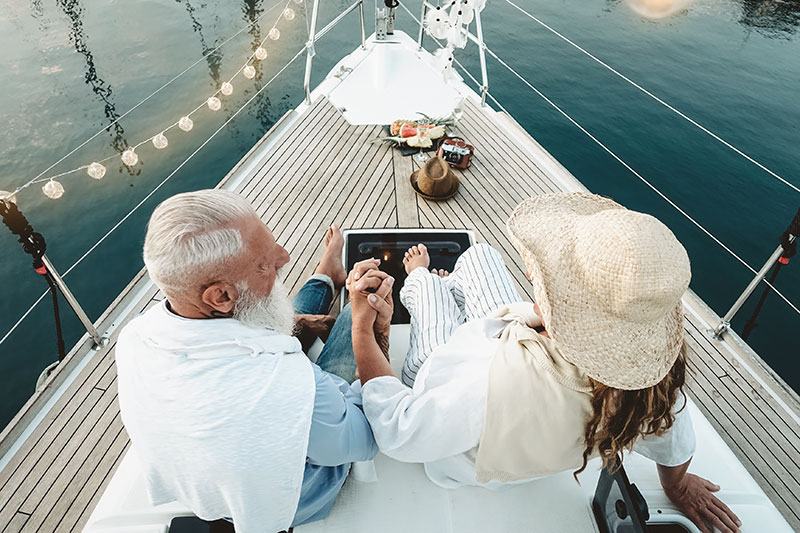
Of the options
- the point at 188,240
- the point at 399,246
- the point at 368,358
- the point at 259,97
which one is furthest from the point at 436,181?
the point at 259,97

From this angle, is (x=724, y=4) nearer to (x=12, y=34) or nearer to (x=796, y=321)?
(x=796, y=321)

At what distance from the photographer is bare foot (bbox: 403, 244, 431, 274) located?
5.78 ft

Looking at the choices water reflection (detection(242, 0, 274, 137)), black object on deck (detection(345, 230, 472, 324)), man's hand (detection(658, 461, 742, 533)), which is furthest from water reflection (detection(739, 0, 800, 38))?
man's hand (detection(658, 461, 742, 533))

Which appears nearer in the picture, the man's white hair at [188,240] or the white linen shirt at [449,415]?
the man's white hair at [188,240]

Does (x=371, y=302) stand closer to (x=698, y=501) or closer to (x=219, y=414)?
(x=219, y=414)

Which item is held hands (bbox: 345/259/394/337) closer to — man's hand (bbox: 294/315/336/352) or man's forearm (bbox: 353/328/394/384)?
man's forearm (bbox: 353/328/394/384)

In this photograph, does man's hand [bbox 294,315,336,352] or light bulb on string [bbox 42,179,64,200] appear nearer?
man's hand [bbox 294,315,336,352]

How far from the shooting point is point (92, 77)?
6199 millimetres

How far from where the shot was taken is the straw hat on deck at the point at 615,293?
2.24 ft

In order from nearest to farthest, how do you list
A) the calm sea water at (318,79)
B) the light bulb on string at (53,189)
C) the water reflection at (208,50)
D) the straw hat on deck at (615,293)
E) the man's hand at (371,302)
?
1. the straw hat on deck at (615,293)
2. the man's hand at (371,302)
3. the light bulb on string at (53,189)
4. the calm sea water at (318,79)
5. the water reflection at (208,50)

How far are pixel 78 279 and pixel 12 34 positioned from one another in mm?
6361

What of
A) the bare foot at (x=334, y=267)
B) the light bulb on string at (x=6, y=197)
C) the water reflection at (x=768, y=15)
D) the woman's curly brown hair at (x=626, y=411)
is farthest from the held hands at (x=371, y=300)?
the water reflection at (x=768, y=15)

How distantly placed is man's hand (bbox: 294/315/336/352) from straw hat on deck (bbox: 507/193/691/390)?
34.1 inches

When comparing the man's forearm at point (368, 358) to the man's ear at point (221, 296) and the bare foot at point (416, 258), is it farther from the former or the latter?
the bare foot at point (416, 258)
